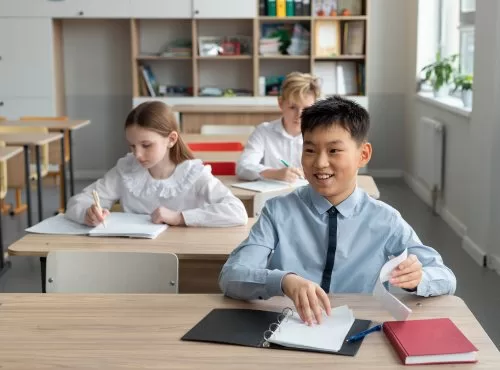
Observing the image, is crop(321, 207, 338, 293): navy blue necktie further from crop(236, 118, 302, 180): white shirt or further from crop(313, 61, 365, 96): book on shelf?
crop(313, 61, 365, 96): book on shelf

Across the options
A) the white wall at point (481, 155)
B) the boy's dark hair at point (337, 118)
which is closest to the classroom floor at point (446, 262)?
the white wall at point (481, 155)

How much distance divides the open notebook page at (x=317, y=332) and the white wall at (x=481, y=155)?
3.17 metres

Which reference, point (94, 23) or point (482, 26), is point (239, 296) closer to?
point (482, 26)

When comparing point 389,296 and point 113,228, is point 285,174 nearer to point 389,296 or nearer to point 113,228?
point 113,228

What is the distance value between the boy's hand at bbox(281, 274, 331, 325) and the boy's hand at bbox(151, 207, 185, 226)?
1263 millimetres

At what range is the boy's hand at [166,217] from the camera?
2896 mm

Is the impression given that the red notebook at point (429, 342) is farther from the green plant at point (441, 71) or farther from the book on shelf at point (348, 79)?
the book on shelf at point (348, 79)

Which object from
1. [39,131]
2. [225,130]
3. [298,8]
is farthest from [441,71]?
[39,131]

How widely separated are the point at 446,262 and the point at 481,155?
696 mm

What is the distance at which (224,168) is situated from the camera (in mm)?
4184

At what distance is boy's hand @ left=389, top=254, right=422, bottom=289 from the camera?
1.72 meters

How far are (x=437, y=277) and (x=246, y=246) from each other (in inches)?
18.0

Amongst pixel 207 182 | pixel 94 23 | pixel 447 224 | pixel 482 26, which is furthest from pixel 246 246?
pixel 94 23

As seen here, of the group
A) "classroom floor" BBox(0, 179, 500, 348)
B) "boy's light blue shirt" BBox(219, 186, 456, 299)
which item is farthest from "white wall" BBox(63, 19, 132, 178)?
"boy's light blue shirt" BBox(219, 186, 456, 299)
